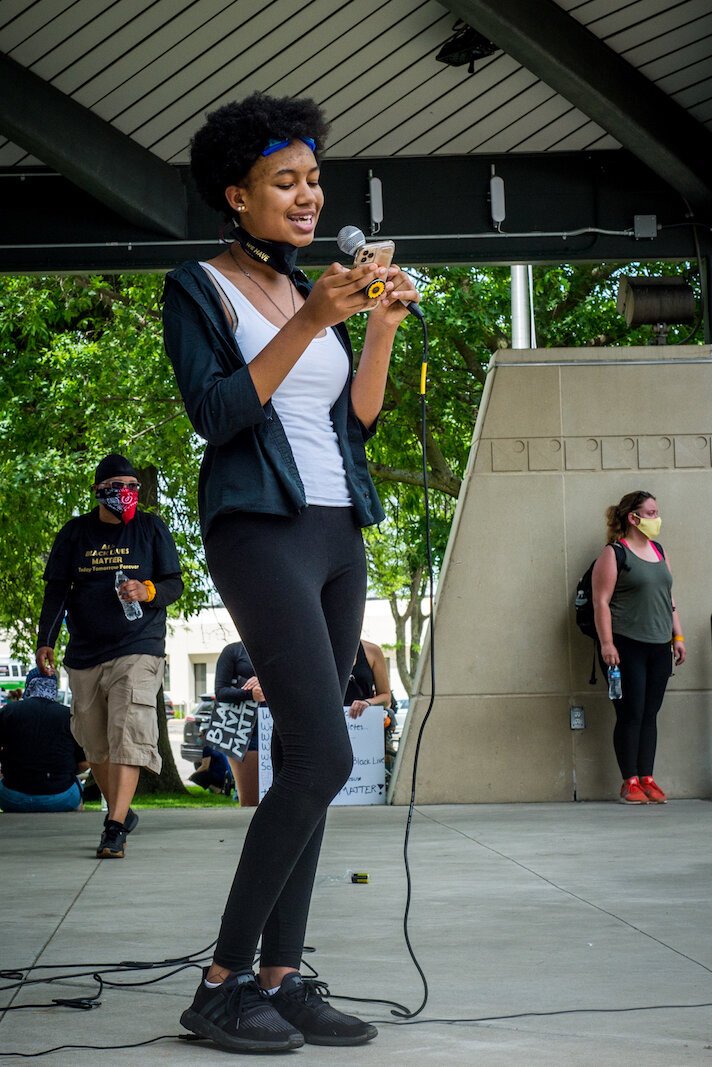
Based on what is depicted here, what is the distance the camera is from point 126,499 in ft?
23.1

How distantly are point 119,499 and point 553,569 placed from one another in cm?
341

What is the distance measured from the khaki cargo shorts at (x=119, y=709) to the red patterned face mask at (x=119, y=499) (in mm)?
795

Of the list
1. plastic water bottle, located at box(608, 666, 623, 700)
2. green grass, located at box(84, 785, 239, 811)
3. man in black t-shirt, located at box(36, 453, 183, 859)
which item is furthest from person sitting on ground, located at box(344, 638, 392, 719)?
green grass, located at box(84, 785, 239, 811)

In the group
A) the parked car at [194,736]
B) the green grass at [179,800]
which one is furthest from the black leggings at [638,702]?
the parked car at [194,736]

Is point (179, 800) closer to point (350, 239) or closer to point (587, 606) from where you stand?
point (587, 606)

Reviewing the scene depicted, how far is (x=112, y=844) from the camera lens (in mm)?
6348

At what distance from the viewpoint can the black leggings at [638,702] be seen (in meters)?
8.46

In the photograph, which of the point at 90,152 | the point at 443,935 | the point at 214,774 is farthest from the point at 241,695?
the point at 214,774

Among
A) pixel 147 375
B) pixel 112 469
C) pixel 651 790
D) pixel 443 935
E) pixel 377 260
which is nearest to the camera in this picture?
pixel 377 260

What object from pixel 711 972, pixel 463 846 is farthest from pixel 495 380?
pixel 711 972

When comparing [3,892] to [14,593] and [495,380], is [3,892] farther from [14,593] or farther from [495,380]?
[14,593]

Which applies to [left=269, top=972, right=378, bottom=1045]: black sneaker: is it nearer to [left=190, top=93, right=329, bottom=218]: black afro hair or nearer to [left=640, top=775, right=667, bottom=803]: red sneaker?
[left=190, top=93, right=329, bottom=218]: black afro hair

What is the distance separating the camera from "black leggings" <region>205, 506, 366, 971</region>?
9.16 feet

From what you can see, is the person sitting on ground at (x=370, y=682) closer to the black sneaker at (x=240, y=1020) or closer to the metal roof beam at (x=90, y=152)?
the metal roof beam at (x=90, y=152)
